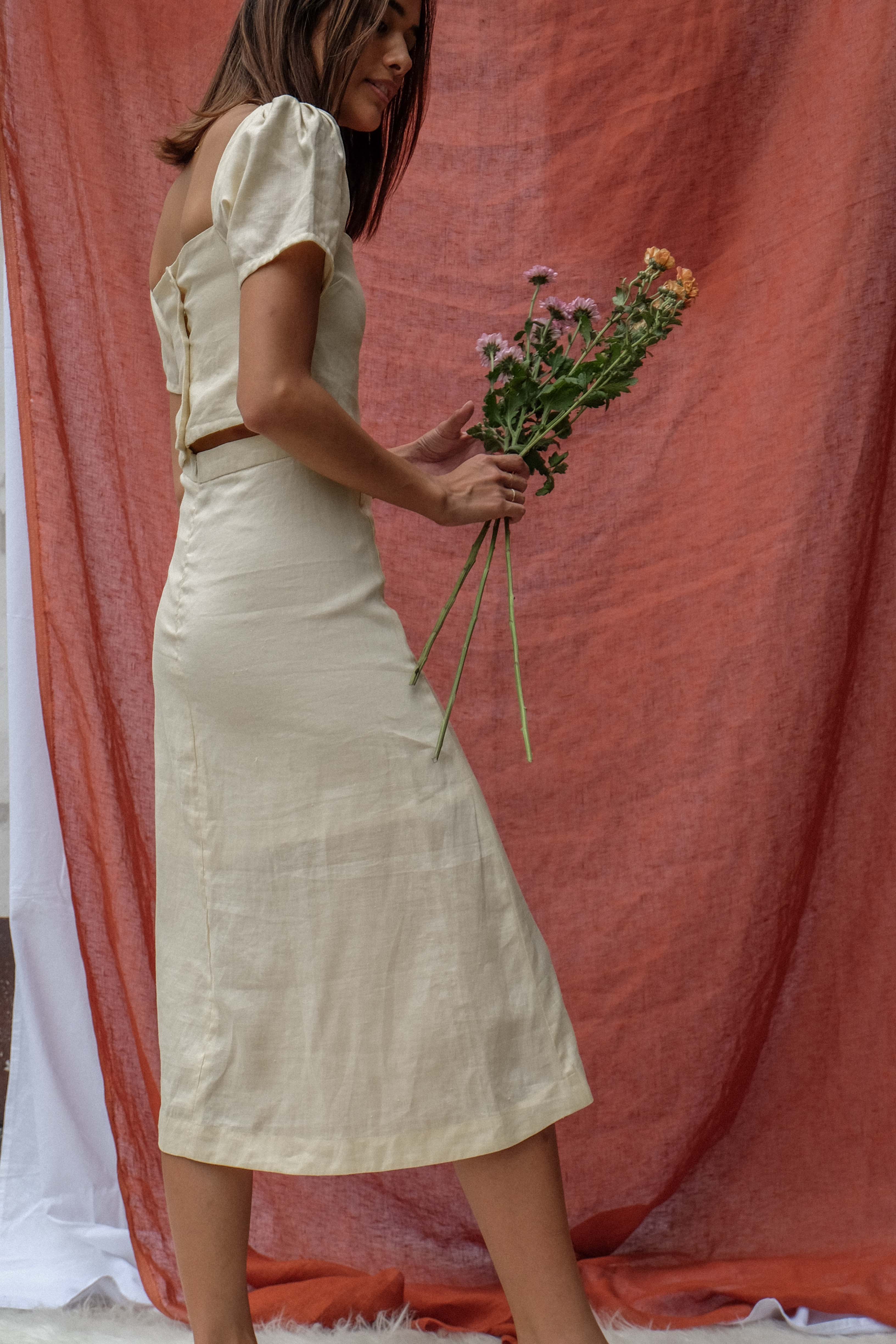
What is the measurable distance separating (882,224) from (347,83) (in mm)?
921

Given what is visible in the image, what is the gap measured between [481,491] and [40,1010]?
4.06 feet

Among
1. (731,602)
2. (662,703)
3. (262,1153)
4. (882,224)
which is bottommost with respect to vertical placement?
(262,1153)

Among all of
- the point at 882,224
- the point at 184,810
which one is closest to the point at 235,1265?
the point at 184,810

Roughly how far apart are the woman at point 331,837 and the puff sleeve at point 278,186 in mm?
12

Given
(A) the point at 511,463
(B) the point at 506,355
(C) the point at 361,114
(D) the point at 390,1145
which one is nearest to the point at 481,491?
(A) the point at 511,463

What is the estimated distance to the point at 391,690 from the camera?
122 centimetres

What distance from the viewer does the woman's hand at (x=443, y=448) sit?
4.82 feet

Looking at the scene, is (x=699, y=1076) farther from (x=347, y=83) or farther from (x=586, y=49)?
(x=586, y=49)

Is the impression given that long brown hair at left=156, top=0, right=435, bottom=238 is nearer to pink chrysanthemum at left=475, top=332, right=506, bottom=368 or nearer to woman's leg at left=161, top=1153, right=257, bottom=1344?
pink chrysanthemum at left=475, top=332, right=506, bottom=368

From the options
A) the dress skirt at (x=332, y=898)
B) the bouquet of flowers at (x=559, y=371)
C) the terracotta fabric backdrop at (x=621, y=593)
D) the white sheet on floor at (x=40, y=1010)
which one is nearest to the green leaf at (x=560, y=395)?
the bouquet of flowers at (x=559, y=371)

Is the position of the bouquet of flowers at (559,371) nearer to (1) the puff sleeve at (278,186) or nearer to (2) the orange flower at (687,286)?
(2) the orange flower at (687,286)

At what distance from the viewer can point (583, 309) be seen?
1.35 metres

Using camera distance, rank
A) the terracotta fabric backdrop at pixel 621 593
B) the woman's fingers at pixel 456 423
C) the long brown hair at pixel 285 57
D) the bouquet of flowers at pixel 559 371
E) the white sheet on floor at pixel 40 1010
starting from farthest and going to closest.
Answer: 1. the white sheet on floor at pixel 40 1010
2. the terracotta fabric backdrop at pixel 621 593
3. the woman's fingers at pixel 456 423
4. the bouquet of flowers at pixel 559 371
5. the long brown hair at pixel 285 57

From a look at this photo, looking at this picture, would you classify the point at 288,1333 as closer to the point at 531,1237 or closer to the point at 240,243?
the point at 531,1237
